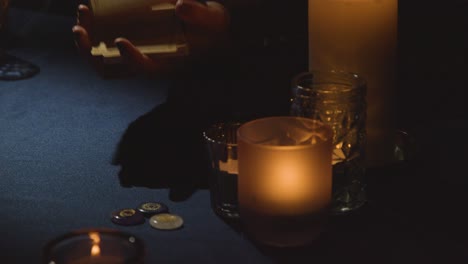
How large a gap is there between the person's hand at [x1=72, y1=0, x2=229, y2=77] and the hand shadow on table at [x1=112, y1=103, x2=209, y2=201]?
83 mm

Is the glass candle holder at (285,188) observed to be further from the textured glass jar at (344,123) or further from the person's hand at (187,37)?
the person's hand at (187,37)

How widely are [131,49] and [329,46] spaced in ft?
0.93

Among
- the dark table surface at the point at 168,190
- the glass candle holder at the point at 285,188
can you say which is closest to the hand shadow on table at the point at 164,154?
the dark table surface at the point at 168,190

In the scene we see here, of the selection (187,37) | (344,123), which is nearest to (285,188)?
(344,123)

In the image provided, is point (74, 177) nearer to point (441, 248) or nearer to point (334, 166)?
point (334, 166)

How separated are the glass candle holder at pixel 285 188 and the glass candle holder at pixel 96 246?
156 millimetres

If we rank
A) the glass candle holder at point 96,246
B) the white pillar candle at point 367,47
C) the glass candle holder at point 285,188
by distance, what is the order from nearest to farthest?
the glass candle holder at point 96,246
the glass candle holder at point 285,188
the white pillar candle at point 367,47

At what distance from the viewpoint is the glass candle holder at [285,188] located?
718 mm

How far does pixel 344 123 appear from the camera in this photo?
2.71ft

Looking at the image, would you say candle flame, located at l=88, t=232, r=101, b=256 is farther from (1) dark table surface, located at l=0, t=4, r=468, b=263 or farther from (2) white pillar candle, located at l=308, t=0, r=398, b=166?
(2) white pillar candle, located at l=308, t=0, r=398, b=166

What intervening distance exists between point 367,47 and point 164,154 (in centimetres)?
32

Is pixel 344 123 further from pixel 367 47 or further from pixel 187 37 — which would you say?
pixel 187 37

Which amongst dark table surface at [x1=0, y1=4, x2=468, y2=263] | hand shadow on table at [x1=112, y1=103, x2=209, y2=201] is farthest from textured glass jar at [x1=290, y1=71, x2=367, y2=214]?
hand shadow on table at [x1=112, y1=103, x2=209, y2=201]

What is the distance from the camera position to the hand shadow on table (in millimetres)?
899
